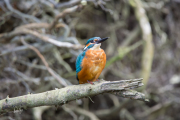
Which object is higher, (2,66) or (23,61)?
(23,61)

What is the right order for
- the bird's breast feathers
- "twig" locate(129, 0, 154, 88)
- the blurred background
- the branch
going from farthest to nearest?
the blurred background
"twig" locate(129, 0, 154, 88)
the bird's breast feathers
the branch

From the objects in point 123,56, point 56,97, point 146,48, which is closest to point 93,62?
point 56,97

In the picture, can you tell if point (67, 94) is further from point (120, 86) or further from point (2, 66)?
point (2, 66)

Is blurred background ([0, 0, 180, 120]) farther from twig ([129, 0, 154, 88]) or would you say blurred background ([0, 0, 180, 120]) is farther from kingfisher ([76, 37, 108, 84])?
kingfisher ([76, 37, 108, 84])

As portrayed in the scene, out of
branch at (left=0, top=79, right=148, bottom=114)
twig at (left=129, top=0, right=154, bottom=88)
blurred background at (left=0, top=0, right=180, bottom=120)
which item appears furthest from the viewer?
blurred background at (left=0, top=0, right=180, bottom=120)

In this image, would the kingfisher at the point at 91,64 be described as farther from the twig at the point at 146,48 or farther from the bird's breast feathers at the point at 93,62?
the twig at the point at 146,48

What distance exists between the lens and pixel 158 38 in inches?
239

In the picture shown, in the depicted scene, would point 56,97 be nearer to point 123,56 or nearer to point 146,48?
point 146,48

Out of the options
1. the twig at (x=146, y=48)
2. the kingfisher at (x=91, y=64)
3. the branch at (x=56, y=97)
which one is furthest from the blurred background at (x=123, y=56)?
the branch at (x=56, y=97)

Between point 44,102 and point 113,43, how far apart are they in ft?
13.3

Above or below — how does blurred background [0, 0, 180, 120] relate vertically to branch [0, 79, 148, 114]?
above

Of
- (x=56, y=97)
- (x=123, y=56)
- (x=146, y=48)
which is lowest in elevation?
(x=56, y=97)

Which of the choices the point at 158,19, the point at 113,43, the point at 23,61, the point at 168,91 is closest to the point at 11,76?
the point at 23,61

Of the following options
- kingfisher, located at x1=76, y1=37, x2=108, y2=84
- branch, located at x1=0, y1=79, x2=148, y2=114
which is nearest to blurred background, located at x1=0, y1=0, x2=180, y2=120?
kingfisher, located at x1=76, y1=37, x2=108, y2=84
